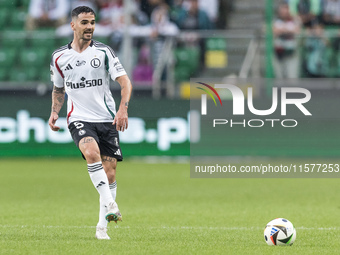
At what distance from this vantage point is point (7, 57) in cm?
1688

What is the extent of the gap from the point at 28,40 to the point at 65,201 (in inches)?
255

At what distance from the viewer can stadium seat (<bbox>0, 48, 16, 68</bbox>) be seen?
663 inches

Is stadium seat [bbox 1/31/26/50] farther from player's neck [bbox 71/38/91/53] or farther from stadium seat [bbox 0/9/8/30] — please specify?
player's neck [bbox 71/38/91/53]

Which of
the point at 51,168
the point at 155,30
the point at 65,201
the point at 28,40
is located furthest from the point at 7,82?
the point at 65,201

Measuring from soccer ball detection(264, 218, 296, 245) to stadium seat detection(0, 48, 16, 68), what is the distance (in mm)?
10925

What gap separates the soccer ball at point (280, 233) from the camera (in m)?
7.09

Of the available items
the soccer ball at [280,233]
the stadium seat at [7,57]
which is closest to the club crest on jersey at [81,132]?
the soccer ball at [280,233]

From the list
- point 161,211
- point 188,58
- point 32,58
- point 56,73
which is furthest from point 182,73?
point 56,73

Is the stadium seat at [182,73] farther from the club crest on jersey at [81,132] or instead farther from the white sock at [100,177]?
the white sock at [100,177]

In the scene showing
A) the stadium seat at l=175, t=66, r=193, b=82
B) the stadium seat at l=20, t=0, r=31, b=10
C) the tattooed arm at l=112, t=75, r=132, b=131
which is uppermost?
the stadium seat at l=20, t=0, r=31, b=10

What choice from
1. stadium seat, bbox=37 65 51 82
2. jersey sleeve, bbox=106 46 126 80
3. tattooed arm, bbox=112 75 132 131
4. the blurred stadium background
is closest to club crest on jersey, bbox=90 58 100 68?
jersey sleeve, bbox=106 46 126 80

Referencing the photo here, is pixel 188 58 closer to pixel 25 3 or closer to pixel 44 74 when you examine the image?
pixel 44 74

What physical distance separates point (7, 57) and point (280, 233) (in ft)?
36.2

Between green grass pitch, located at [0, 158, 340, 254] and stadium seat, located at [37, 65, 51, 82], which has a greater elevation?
stadium seat, located at [37, 65, 51, 82]
